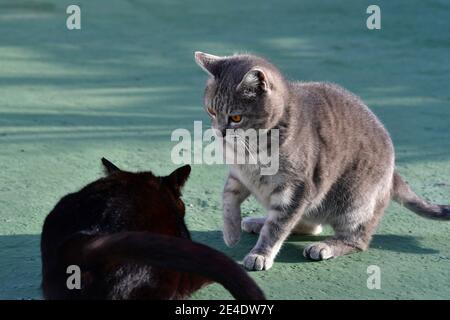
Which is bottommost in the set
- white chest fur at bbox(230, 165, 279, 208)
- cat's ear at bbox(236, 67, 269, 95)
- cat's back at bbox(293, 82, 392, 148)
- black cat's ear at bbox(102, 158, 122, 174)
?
white chest fur at bbox(230, 165, 279, 208)

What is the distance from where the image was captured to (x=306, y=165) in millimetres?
4211

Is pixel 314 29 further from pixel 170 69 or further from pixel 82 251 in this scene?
pixel 82 251

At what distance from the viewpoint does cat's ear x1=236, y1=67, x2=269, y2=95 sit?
163 inches

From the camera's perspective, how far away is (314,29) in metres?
8.40

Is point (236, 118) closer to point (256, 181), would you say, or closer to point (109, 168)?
point (256, 181)

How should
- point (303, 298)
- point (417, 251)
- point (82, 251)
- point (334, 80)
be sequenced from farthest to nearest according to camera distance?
point (334, 80)
point (417, 251)
point (303, 298)
point (82, 251)

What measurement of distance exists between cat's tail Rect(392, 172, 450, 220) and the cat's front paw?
882 mm

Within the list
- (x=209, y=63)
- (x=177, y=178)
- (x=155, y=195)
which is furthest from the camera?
(x=209, y=63)

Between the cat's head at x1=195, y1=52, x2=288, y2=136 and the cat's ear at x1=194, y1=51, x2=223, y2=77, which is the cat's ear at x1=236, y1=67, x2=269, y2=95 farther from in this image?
the cat's ear at x1=194, y1=51, x2=223, y2=77

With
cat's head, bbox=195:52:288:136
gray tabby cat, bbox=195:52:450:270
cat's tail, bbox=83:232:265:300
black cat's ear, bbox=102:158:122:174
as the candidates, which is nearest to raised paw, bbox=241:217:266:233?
gray tabby cat, bbox=195:52:450:270

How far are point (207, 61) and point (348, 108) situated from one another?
79 centimetres

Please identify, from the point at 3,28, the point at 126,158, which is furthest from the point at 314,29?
the point at 126,158

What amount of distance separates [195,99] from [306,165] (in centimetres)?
245

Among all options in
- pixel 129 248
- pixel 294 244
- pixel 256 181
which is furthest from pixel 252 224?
pixel 129 248
